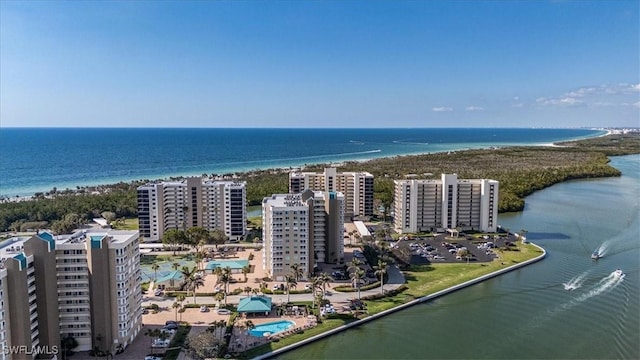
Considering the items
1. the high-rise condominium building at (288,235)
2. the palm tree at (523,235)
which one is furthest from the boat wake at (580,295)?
the high-rise condominium building at (288,235)

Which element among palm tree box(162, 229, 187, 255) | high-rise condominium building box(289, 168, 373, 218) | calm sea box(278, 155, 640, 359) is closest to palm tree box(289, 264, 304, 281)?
calm sea box(278, 155, 640, 359)

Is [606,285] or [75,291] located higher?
[75,291]

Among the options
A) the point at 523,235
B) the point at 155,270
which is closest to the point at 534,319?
the point at 523,235

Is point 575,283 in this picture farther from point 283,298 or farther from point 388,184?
point 388,184

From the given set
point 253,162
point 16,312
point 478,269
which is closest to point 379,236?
point 478,269

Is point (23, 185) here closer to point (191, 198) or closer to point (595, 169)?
point (191, 198)

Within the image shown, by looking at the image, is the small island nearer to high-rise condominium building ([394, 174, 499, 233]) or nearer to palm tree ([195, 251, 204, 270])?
high-rise condominium building ([394, 174, 499, 233])

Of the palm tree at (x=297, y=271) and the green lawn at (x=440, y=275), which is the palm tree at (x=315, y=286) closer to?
the palm tree at (x=297, y=271)
